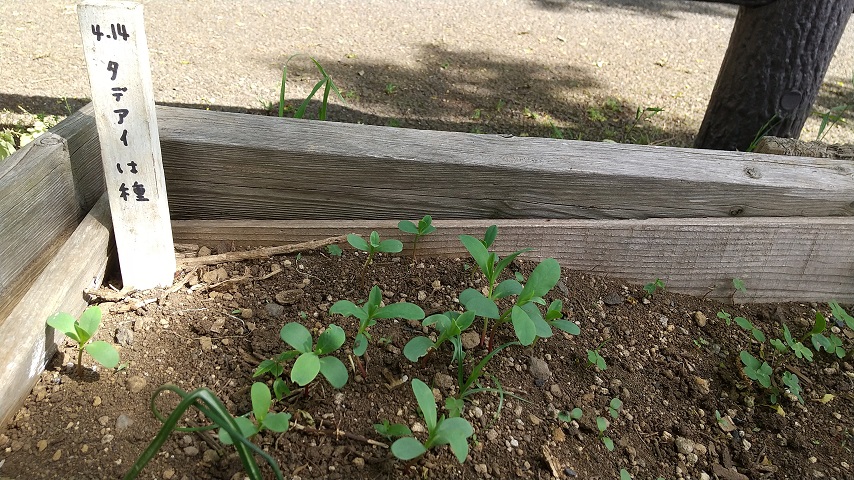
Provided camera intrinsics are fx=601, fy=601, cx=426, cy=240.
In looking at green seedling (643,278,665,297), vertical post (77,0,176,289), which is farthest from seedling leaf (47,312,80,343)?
green seedling (643,278,665,297)

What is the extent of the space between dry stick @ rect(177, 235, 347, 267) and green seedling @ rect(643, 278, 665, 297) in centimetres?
89

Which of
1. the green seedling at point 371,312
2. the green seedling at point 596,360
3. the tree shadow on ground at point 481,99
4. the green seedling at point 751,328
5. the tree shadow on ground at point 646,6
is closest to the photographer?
the green seedling at point 371,312

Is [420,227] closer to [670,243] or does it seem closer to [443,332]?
[443,332]

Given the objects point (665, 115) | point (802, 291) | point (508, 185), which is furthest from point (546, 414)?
point (665, 115)

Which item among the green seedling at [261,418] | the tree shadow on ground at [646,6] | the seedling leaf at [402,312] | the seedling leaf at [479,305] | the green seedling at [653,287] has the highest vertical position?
the tree shadow on ground at [646,6]

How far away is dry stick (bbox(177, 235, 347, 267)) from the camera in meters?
1.63

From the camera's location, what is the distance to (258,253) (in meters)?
1.66

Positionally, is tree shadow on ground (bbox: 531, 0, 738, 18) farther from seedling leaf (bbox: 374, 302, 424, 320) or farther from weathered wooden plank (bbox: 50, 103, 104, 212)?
seedling leaf (bbox: 374, 302, 424, 320)

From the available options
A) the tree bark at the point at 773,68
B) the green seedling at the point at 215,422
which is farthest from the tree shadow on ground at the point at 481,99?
the green seedling at the point at 215,422

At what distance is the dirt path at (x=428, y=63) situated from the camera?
3.11 metres

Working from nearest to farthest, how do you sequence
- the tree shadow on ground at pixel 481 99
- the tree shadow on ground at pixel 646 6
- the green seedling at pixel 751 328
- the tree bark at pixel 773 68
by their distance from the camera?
the green seedling at pixel 751 328
the tree bark at pixel 773 68
the tree shadow on ground at pixel 481 99
the tree shadow on ground at pixel 646 6

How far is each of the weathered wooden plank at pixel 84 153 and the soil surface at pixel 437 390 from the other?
0.34m

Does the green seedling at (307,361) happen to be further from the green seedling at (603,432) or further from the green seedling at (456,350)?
the green seedling at (603,432)

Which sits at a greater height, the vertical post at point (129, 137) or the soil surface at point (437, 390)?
the vertical post at point (129, 137)
